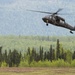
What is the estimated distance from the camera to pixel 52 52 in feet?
632

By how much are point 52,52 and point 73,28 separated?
4506 inches

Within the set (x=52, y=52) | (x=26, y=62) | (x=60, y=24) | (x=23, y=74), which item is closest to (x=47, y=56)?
(x=52, y=52)

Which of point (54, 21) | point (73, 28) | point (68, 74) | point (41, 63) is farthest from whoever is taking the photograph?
point (41, 63)

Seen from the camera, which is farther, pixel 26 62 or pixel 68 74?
pixel 26 62

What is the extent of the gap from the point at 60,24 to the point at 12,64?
352ft

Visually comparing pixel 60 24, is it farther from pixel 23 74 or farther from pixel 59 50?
pixel 59 50

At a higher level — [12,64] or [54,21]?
[54,21]

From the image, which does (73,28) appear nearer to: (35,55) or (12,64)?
(12,64)

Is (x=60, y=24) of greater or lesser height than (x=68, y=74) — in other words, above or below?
above

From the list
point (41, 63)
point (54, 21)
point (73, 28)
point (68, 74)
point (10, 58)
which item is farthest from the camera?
point (10, 58)

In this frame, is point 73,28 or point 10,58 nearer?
point 73,28

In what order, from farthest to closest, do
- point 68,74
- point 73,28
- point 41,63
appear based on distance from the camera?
point 41,63 → point 68,74 → point 73,28

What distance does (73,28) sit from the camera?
3088 inches

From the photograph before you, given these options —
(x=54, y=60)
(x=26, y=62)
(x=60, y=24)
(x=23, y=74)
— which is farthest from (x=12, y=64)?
(x=60, y=24)
